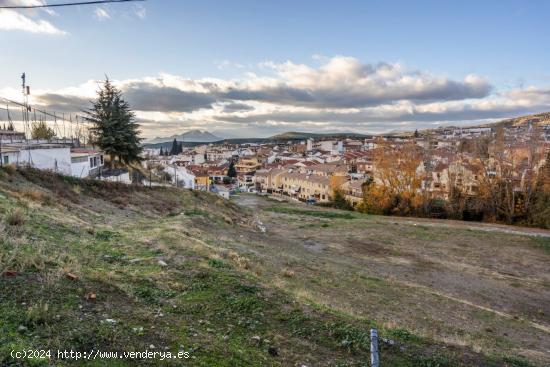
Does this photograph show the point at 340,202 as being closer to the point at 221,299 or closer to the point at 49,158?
the point at 49,158

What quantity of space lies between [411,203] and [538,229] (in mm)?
13828

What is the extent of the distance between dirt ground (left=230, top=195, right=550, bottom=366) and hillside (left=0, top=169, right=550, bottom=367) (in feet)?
0.33

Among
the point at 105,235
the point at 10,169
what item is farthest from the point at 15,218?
the point at 10,169

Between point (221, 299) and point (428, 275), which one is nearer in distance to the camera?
point (221, 299)

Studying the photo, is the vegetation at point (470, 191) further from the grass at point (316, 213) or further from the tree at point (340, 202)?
the grass at point (316, 213)

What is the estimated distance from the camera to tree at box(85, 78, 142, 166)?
110ft

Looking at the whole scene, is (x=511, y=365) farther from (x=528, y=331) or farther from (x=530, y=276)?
(x=530, y=276)

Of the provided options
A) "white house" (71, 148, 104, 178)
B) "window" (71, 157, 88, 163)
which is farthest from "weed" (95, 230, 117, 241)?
"window" (71, 157, 88, 163)

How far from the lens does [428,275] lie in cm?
1864

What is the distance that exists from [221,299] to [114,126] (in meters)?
31.2

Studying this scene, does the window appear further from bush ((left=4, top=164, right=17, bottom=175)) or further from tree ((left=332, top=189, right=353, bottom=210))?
tree ((left=332, top=189, right=353, bottom=210))

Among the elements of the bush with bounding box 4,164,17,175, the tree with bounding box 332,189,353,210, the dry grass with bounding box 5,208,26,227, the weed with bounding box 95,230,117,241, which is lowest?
the tree with bounding box 332,189,353,210

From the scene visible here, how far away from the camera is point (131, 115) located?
34.9 meters

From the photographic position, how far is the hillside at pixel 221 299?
516cm
